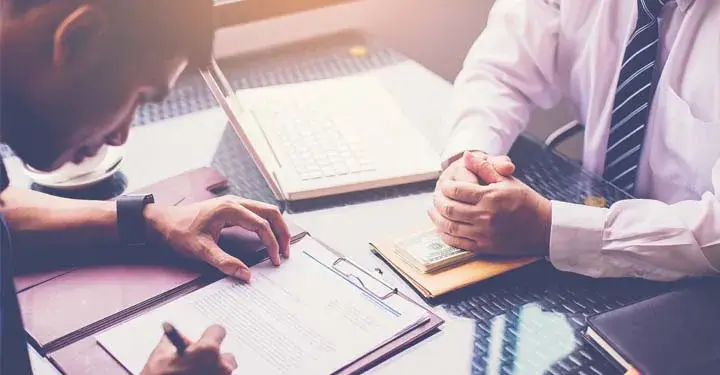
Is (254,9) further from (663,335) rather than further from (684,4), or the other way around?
(663,335)

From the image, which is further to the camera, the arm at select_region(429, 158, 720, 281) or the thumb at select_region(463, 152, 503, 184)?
the thumb at select_region(463, 152, 503, 184)

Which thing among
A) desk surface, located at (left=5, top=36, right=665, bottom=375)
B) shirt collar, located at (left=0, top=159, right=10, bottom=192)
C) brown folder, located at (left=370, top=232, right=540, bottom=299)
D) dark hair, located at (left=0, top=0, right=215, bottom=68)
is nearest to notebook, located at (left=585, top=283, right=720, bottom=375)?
desk surface, located at (left=5, top=36, right=665, bottom=375)

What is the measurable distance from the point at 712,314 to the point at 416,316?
13.3 inches

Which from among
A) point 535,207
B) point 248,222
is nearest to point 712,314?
point 535,207

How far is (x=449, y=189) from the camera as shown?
1.14 m

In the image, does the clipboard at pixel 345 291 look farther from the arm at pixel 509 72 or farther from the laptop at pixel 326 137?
the arm at pixel 509 72

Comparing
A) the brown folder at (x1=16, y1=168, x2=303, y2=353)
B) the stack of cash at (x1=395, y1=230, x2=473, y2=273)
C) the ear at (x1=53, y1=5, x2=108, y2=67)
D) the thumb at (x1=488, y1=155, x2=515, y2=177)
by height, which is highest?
the ear at (x1=53, y1=5, x2=108, y2=67)

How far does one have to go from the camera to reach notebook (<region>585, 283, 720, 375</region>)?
2.85 ft

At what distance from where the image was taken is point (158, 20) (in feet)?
2.10

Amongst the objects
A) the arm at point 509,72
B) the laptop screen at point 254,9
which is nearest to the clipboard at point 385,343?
the arm at point 509,72

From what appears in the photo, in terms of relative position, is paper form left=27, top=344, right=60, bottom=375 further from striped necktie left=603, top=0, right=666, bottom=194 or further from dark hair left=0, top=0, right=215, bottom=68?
striped necktie left=603, top=0, right=666, bottom=194

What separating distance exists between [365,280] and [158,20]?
0.47m

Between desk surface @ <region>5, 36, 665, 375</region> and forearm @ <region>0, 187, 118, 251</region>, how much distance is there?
11cm

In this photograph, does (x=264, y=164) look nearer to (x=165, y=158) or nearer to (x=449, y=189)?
(x=165, y=158)
